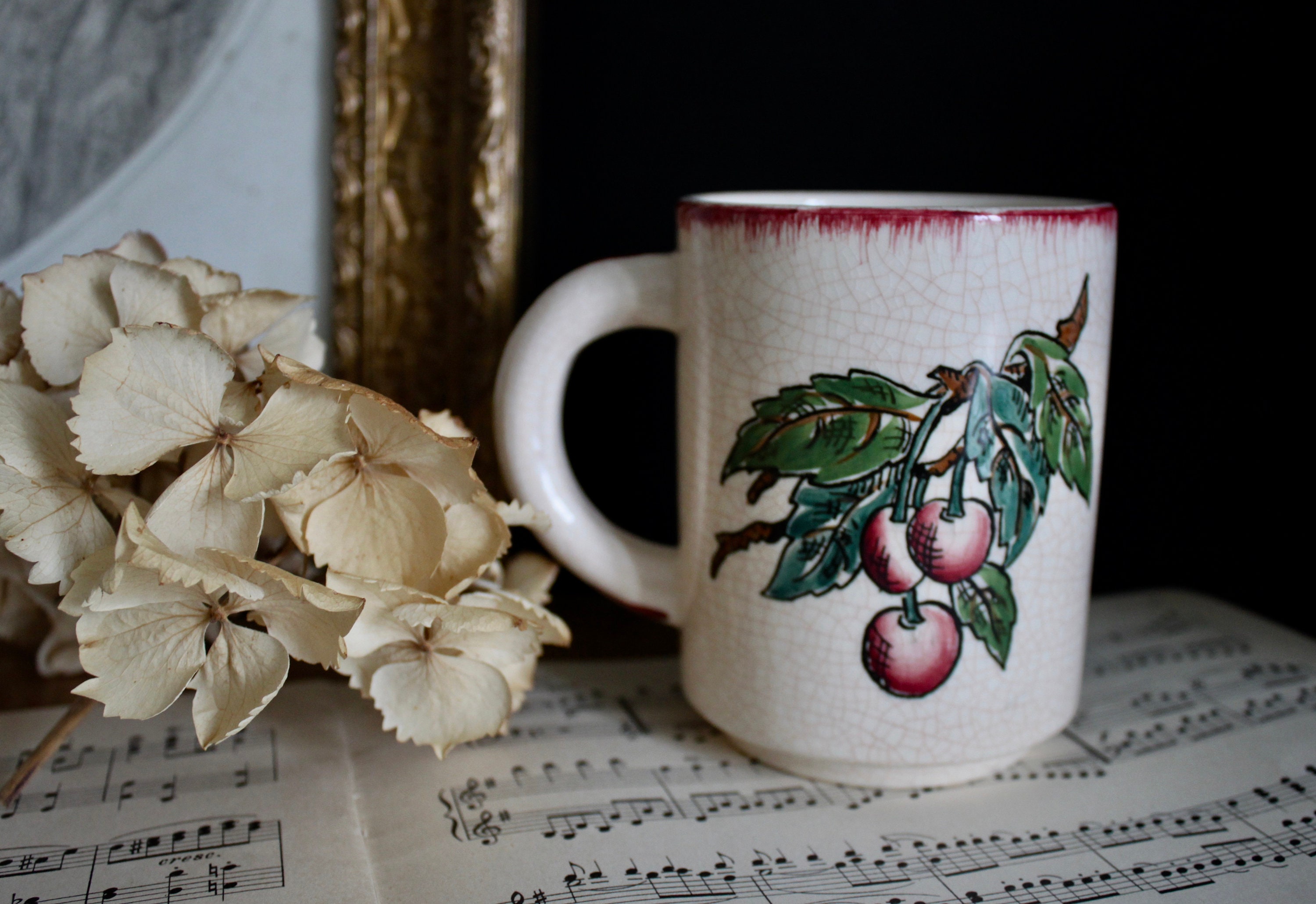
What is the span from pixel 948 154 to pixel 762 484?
31 cm

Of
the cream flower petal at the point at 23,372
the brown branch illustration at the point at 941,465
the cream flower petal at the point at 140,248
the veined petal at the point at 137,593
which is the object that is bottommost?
the veined petal at the point at 137,593

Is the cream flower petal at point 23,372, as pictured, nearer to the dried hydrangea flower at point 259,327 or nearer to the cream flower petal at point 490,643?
the dried hydrangea flower at point 259,327

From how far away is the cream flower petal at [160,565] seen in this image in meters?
0.40

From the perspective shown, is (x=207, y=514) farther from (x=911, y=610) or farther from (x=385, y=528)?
(x=911, y=610)

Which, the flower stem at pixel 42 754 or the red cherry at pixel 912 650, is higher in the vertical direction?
the red cherry at pixel 912 650

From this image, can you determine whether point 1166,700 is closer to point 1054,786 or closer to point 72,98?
point 1054,786

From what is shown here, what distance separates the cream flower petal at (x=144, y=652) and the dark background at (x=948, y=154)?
28cm

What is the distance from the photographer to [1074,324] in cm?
46

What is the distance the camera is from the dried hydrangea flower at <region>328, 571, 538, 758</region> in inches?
18.8

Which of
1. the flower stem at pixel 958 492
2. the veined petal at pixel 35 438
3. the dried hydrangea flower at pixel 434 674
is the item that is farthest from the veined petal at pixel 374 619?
the flower stem at pixel 958 492

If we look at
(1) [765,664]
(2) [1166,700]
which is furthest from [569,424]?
(2) [1166,700]

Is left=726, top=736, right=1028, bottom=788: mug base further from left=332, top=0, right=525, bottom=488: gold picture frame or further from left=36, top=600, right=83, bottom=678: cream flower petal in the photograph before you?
left=36, top=600, right=83, bottom=678: cream flower petal

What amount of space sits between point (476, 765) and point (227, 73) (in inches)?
15.2

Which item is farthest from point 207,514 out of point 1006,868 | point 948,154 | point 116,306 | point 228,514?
point 948,154
